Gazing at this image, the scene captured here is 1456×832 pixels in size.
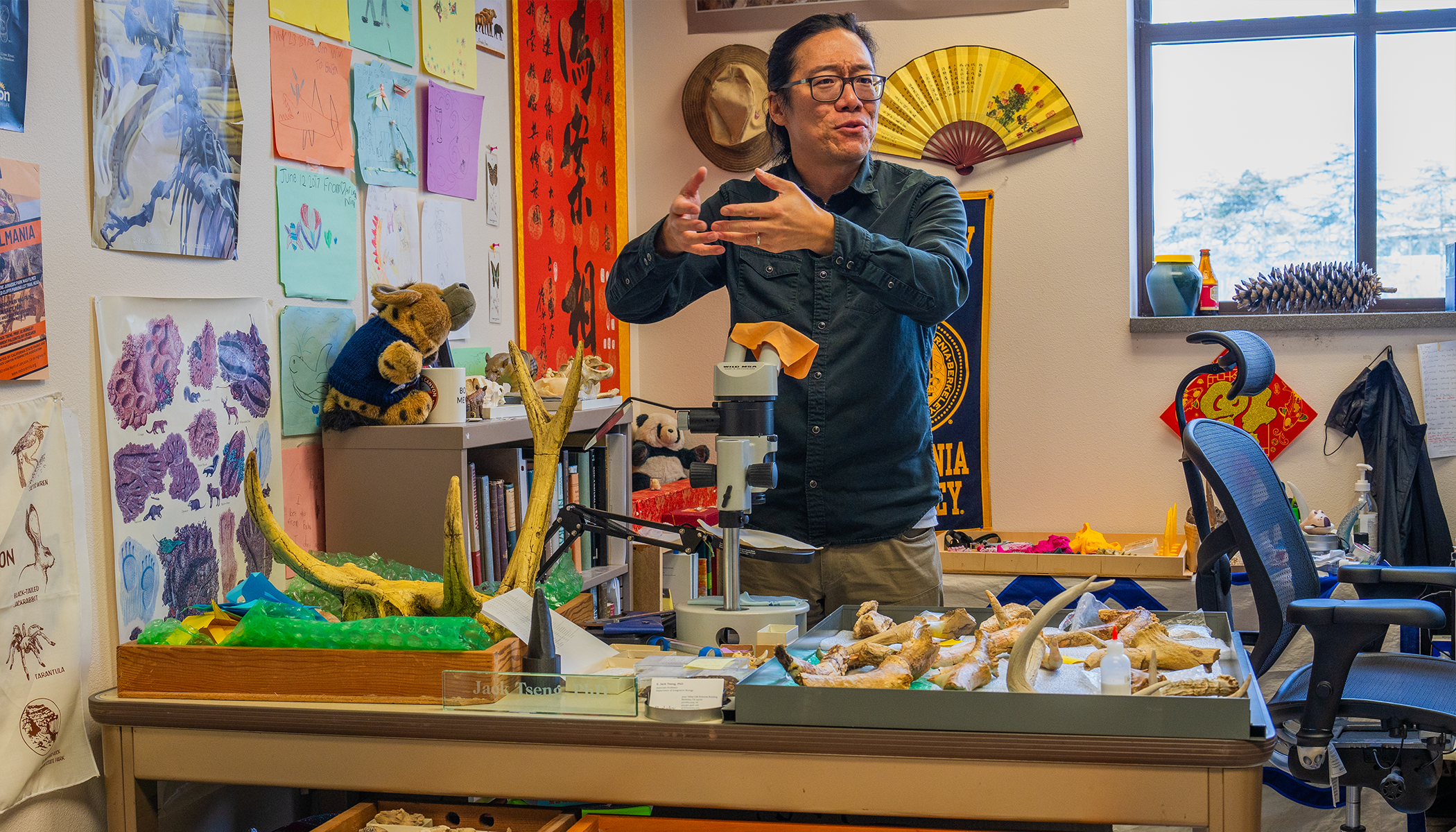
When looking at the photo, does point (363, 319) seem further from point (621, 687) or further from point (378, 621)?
point (621, 687)

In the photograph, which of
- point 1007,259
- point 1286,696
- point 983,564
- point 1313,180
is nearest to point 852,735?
point 1286,696

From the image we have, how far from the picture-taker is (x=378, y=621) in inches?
48.5

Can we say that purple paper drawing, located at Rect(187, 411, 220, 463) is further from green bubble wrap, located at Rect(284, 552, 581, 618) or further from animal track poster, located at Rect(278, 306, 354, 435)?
green bubble wrap, located at Rect(284, 552, 581, 618)

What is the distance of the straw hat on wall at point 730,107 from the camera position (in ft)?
12.1

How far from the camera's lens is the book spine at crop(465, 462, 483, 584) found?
6.62ft

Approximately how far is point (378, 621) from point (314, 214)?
40.6 inches

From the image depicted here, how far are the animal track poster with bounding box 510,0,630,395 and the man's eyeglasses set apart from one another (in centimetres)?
133

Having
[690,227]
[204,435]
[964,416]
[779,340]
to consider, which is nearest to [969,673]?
[779,340]

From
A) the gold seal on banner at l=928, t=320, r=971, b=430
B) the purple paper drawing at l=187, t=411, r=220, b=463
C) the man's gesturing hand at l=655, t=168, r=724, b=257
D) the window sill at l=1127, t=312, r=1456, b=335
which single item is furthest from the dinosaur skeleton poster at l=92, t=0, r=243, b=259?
the window sill at l=1127, t=312, r=1456, b=335

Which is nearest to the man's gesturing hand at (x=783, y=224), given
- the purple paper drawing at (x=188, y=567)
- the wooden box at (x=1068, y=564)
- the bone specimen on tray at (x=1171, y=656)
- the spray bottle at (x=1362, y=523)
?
the bone specimen on tray at (x=1171, y=656)

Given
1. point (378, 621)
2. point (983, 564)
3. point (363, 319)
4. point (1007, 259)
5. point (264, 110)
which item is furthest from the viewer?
point (1007, 259)

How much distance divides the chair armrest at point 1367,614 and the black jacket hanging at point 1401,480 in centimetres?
150

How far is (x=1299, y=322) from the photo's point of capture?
3.46 metres

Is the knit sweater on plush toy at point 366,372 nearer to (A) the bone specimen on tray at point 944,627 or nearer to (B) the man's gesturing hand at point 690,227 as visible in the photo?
(B) the man's gesturing hand at point 690,227
